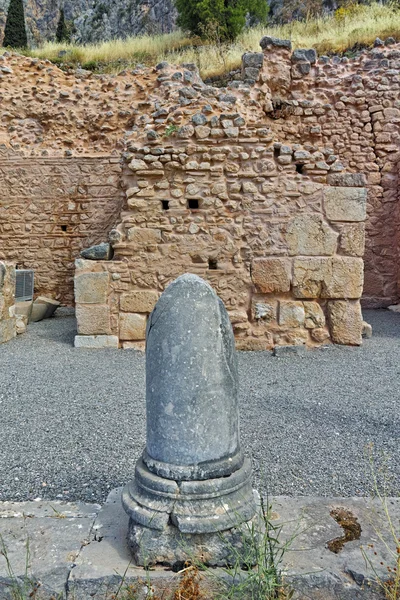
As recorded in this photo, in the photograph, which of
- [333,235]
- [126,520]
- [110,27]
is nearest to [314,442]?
[126,520]

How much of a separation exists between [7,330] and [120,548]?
5.91m

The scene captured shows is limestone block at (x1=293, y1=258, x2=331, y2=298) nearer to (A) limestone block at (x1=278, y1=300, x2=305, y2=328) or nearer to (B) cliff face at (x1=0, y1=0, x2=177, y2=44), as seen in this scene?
(A) limestone block at (x1=278, y1=300, x2=305, y2=328)

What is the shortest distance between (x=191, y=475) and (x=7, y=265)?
6534mm

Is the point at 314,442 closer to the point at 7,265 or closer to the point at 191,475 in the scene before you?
the point at 191,475

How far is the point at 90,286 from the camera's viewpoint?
6.75 metres

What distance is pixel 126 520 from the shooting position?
7.29 feet

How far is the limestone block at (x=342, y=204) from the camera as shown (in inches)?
264

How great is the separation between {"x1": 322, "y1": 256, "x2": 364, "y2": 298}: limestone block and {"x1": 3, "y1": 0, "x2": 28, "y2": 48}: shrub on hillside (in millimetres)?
22155

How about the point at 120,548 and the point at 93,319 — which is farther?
the point at 93,319

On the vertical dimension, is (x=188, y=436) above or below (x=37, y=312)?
above

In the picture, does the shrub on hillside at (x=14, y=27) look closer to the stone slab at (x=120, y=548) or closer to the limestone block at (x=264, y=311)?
the limestone block at (x=264, y=311)

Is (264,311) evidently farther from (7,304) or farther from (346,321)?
(7,304)

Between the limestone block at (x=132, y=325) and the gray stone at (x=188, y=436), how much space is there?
15.3 ft

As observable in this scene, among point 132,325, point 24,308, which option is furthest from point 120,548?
point 24,308
